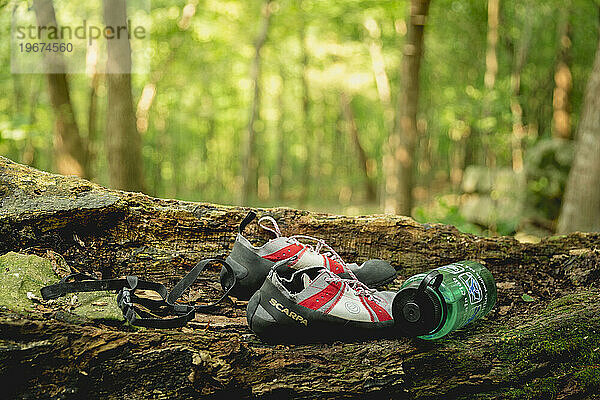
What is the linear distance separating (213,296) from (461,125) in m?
14.2

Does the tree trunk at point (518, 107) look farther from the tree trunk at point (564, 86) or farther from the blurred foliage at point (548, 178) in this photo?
the tree trunk at point (564, 86)

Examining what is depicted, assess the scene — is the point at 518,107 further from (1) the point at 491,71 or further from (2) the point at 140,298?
(2) the point at 140,298

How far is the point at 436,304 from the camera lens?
8.07ft

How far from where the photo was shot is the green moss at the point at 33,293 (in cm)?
265

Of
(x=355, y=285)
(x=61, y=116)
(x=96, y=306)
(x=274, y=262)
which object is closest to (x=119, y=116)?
(x=61, y=116)

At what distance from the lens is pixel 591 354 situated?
259cm

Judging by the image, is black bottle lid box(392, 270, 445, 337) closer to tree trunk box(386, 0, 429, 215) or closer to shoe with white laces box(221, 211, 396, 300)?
shoe with white laces box(221, 211, 396, 300)

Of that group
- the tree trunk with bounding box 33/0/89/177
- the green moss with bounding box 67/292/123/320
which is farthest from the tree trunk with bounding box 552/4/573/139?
the green moss with bounding box 67/292/123/320

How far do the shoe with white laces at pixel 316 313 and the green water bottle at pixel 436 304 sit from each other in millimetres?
164


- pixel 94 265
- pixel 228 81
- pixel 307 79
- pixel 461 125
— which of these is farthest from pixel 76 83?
pixel 94 265

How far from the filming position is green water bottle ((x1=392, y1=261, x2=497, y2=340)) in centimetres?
247

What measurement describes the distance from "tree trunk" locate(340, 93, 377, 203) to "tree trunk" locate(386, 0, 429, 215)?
1491 cm

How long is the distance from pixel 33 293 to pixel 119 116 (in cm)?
715
